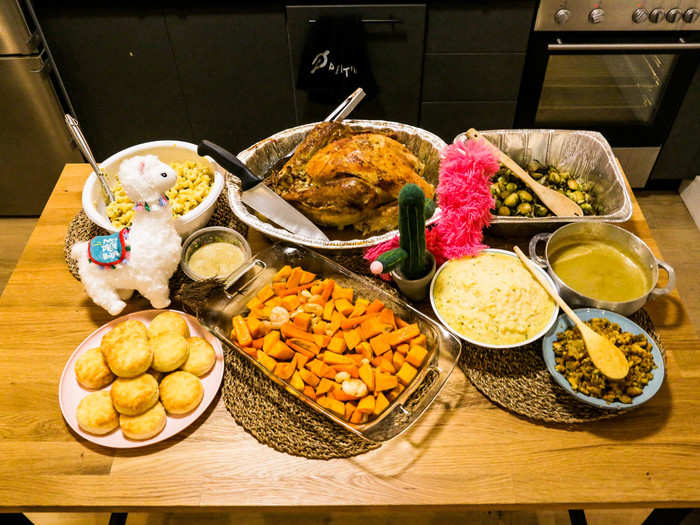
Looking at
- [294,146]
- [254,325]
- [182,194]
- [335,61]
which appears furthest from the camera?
[335,61]

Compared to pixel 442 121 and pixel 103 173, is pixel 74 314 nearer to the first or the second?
pixel 103 173

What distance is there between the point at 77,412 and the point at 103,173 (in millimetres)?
606

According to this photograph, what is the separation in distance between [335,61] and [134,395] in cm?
166

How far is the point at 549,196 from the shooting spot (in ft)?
4.38

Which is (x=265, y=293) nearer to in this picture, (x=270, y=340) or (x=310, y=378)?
(x=270, y=340)

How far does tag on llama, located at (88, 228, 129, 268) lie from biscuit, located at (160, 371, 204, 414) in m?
0.28

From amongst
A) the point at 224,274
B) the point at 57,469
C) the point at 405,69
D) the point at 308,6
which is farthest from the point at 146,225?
the point at 405,69

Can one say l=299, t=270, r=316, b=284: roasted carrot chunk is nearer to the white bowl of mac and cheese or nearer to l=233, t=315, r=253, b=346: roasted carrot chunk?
l=233, t=315, r=253, b=346: roasted carrot chunk

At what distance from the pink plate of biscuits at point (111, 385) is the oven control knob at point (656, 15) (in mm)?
2044

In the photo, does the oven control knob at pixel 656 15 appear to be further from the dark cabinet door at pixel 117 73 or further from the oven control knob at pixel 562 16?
the dark cabinet door at pixel 117 73

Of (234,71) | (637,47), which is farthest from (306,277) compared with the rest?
(637,47)

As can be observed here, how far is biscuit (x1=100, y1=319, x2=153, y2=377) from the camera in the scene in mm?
1076

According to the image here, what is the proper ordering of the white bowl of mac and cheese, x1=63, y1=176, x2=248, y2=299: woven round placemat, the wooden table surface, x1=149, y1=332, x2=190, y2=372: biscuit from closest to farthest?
the wooden table surface
x1=149, y1=332, x2=190, y2=372: biscuit
the white bowl of mac and cheese
x1=63, y1=176, x2=248, y2=299: woven round placemat

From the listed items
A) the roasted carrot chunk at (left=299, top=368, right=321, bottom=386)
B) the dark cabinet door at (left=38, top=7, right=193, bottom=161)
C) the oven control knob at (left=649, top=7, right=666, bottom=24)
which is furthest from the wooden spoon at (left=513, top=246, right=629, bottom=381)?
the dark cabinet door at (left=38, top=7, right=193, bottom=161)
